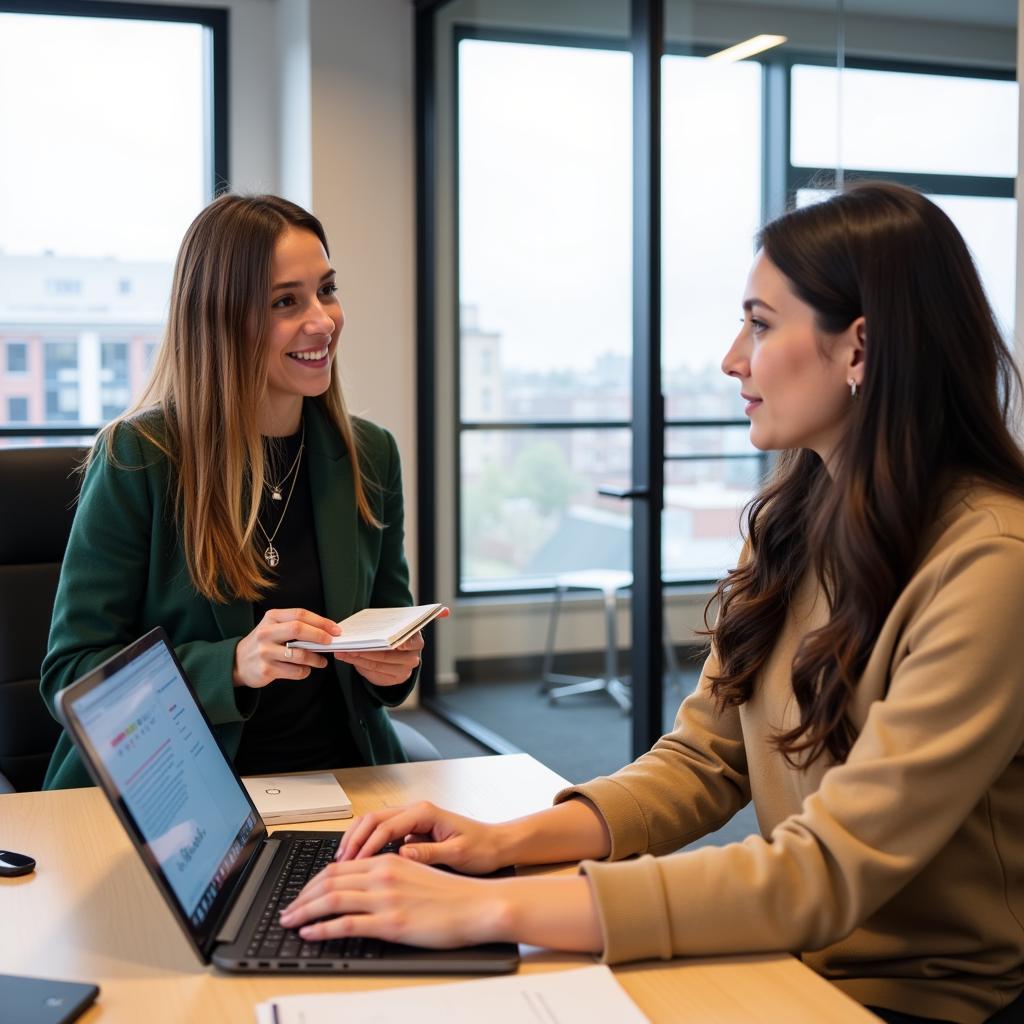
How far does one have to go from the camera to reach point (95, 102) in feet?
14.8

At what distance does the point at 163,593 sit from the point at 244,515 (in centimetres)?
17

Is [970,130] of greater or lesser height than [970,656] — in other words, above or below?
above

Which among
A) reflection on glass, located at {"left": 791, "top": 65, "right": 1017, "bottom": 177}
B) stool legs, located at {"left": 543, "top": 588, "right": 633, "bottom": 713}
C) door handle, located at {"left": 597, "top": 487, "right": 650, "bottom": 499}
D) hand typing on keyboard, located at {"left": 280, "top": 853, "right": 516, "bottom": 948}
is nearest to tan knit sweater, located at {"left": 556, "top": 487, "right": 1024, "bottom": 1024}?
hand typing on keyboard, located at {"left": 280, "top": 853, "right": 516, "bottom": 948}

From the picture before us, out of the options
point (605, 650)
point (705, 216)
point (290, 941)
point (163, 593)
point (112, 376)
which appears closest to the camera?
point (290, 941)

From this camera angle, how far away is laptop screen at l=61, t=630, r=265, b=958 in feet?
3.26

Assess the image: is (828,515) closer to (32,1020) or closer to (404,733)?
(32,1020)

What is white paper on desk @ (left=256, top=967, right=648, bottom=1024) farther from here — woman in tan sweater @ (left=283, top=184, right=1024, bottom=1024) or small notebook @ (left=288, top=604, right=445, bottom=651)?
small notebook @ (left=288, top=604, right=445, bottom=651)

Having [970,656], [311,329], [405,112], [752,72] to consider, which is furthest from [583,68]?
[970,656]

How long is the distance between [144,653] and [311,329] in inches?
34.6

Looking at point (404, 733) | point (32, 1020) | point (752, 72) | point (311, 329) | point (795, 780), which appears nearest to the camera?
point (32, 1020)

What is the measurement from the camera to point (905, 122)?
2281 millimetres

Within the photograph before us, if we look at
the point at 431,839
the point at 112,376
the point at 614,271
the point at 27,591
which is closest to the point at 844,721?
the point at 431,839

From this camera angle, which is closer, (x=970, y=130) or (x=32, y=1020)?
(x=32, y=1020)

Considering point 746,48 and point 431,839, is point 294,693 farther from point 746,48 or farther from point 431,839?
point 746,48
